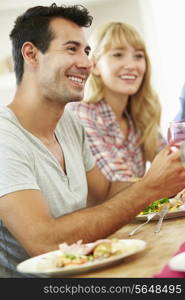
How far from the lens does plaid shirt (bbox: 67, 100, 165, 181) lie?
1861mm

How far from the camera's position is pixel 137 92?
6.79 ft

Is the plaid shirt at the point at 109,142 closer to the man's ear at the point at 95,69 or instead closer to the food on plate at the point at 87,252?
the man's ear at the point at 95,69

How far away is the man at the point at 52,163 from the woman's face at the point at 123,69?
1.94 feet

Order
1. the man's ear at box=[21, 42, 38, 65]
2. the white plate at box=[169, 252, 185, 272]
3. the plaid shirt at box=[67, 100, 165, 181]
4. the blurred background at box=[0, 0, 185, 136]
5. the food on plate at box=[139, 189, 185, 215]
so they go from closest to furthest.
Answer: the white plate at box=[169, 252, 185, 272], the food on plate at box=[139, 189, 185, 215], the man's ear at box=[21, 42, 38, 65], the plaid shirt at box=[67, 100, 165, 181], the blurred background at box=[0, 0, 185, 136]

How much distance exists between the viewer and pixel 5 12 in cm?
221

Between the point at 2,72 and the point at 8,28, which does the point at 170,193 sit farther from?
the point at 2,72

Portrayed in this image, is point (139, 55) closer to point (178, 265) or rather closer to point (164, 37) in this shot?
point (164, 37)

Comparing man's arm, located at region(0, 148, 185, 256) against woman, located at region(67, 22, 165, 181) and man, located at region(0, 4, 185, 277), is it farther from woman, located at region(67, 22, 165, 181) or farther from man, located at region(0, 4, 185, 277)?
woman, located at region(67, 22, 165, 181)

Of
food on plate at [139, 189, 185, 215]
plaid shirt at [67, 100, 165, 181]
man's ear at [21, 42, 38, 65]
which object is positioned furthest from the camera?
plaid shirt at [67, 100, 165, 181]

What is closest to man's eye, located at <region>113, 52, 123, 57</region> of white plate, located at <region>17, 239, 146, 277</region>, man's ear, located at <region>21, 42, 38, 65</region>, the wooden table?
man's ear, located at <region>21, 42, 38, 65</region>

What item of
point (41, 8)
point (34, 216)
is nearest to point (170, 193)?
point (34, 216)

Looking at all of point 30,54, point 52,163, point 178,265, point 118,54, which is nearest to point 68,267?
point 178,265

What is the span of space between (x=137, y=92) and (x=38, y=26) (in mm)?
819

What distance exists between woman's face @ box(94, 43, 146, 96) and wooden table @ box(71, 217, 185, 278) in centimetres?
106
